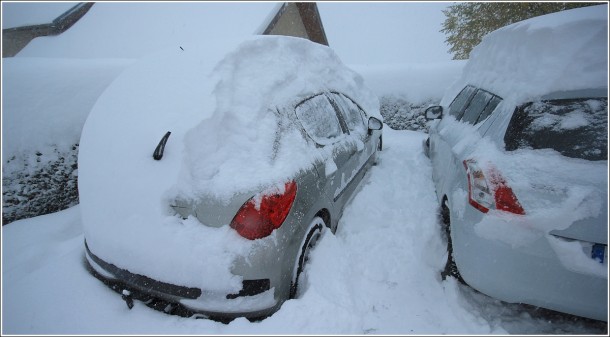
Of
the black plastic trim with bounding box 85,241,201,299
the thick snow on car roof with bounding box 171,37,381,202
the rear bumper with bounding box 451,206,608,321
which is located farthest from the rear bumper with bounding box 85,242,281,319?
the rear bumper with bounding box 451,206,608,321

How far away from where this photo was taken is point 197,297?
1854mm

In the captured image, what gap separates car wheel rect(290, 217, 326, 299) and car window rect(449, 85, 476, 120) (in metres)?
2.54

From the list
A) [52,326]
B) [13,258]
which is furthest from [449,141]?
[13,258]

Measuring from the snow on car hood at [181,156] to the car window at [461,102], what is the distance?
2528mm

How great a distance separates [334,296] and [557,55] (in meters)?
2.41

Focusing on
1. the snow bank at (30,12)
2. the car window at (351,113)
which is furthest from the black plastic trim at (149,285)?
the snow bank at (30,12)

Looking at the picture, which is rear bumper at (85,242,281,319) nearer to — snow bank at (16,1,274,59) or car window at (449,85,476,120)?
car window at (449,85,476,120)

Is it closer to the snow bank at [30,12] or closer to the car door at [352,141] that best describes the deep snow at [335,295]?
the car door at [352,141]

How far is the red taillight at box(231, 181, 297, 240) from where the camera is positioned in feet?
6.03

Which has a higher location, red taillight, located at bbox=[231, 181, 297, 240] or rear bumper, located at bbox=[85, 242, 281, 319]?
red taillight, located at bbox=[231, 181, 297, 240]

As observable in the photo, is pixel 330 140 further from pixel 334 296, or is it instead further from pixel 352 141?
pixel 334 296

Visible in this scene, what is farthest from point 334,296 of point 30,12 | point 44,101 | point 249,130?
point 30,12

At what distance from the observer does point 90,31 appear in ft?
49.3

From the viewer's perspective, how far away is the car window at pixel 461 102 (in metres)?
3.74
